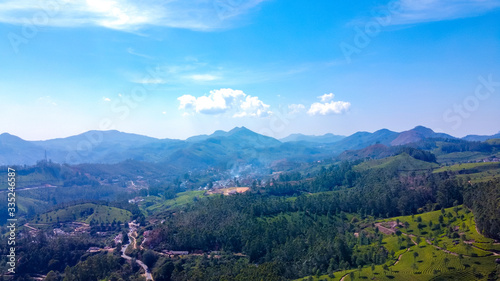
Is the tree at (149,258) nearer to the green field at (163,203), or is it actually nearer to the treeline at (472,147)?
the green field at (163,203)

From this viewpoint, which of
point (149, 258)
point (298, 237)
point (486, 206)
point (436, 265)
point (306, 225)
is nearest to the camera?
point (436, 265)

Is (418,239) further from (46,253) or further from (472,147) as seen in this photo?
(472,147)

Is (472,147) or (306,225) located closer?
(306,225)

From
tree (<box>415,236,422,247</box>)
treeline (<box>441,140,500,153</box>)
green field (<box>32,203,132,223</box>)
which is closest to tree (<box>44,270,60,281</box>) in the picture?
green field (<box>32,203,132,223</box>)

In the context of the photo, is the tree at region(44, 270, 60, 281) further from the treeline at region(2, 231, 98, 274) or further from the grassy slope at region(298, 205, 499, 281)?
the grassy slope at region(298, 205, 499, 281)

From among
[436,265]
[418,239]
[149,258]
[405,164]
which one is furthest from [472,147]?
[149,258]

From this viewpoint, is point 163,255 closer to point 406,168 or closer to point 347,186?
point 347,186

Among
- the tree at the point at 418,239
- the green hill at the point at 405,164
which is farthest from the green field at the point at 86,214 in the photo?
the green hill at the point at 405,164
